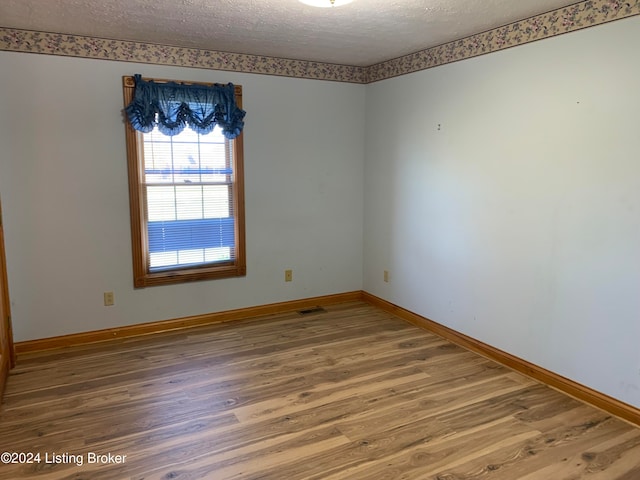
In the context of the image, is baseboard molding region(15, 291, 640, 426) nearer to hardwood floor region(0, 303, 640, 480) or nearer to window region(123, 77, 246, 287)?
hardwood floor region(0, 303, 640, 480)

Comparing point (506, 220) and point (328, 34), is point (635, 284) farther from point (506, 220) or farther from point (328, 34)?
point (328, 34)

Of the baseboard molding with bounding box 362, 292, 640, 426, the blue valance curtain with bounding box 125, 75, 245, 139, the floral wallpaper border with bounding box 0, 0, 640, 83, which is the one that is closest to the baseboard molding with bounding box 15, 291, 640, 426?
the baseboard molding with bounding box 362, 292, 640, 426

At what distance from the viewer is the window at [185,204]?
3783 mm

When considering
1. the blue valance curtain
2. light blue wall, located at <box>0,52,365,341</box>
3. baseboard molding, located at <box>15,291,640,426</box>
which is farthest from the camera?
the blue valance curtain

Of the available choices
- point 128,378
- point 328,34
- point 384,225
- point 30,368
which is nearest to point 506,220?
point 384,225

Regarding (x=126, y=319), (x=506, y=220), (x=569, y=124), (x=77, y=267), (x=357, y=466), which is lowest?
(x=357, y=466)

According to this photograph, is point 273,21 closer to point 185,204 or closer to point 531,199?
point 185,204

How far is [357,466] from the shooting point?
7.32 feet

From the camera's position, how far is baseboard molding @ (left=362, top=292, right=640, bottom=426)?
8.77ft

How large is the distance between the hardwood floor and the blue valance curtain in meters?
1.74

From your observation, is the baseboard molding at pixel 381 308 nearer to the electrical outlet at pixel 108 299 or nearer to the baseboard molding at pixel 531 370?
the baseboard molding at pixel 531 370

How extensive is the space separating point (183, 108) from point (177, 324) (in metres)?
1.82

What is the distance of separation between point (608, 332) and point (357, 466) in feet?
5.48

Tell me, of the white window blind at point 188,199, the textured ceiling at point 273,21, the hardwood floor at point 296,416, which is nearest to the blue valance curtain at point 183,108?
the white window blind at point 188,199
